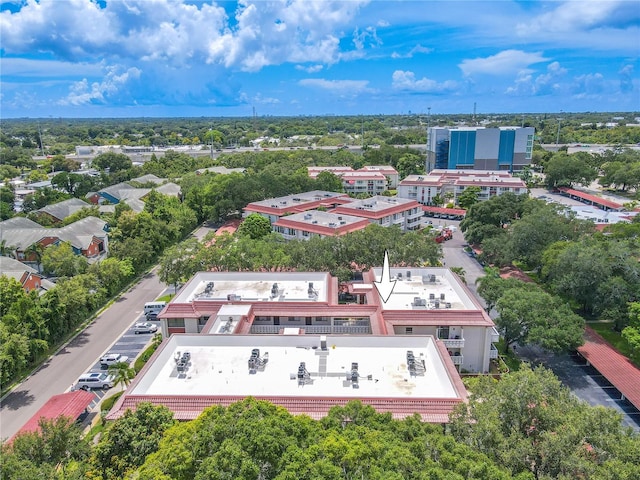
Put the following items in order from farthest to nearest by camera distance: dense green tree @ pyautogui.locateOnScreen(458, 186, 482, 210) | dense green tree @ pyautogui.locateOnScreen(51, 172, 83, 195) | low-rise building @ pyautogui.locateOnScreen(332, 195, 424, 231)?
dense green tree @ pyautogui.locateOnScreen(51, 172, 83, 195), dense green tree @ pyautogui.locateOnScreen(458, 186, 482, 210), low-rise building @ pyautogui.locateOnScreen(332, 195, 424, 231)

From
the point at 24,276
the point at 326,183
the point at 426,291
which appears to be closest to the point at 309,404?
the point at 426,291

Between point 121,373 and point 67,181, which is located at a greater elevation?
point 67,181

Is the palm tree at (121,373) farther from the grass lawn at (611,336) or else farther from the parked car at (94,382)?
the grass lawn at (611,336)

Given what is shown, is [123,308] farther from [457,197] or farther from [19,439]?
[457,197]

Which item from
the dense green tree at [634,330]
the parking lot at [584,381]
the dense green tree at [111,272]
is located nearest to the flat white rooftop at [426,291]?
the parking lot at [584,381]

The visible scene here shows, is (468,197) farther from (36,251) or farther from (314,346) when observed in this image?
(36,251)

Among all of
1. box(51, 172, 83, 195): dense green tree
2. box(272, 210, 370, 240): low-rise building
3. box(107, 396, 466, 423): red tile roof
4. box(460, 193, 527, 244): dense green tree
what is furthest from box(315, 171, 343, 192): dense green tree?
box(107, 396, 466, 423): red tile roof

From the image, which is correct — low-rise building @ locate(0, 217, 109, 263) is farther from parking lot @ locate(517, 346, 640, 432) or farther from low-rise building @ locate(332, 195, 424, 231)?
parking lot @ locate(517, 346, 640, 432)
